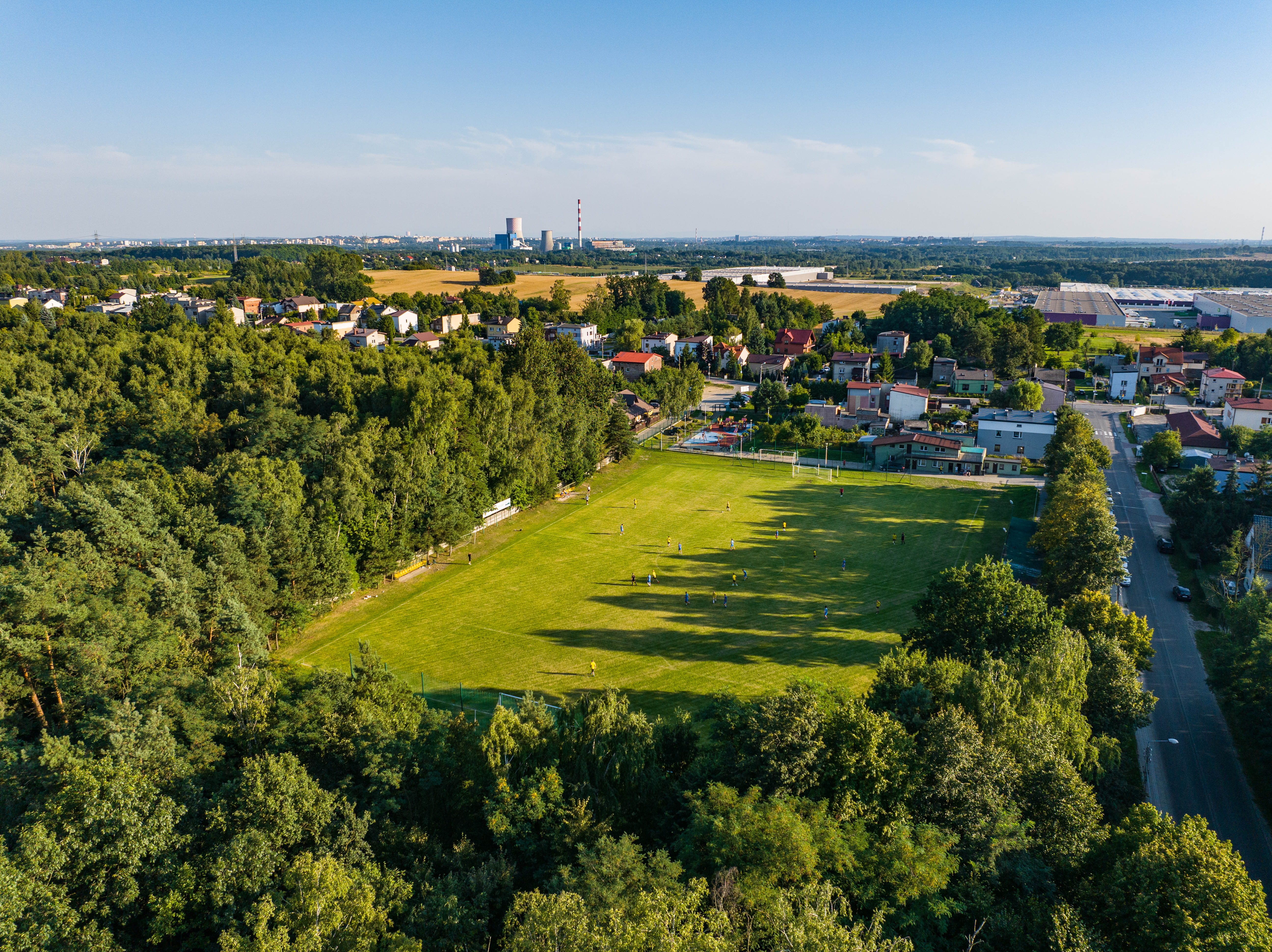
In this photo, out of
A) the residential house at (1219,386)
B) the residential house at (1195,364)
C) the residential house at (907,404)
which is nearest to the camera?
the residential house at (907,404)

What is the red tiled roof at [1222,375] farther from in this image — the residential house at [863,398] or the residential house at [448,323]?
the residential house at [448,323]

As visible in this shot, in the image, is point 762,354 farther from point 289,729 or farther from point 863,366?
point 289,729

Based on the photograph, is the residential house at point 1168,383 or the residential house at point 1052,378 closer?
the residential house at point 1052,378

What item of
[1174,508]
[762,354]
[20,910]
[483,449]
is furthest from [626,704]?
[762,354]

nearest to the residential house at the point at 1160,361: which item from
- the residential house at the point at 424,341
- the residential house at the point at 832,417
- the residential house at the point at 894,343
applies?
the residential house at the point at 894,343

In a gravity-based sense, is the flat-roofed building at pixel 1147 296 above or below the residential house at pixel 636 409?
above

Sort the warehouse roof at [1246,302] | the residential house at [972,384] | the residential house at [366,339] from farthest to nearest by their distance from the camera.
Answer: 1. the warehouse roof at [1246,302]
2. the residential house at [366,339]
3. the residential house at [972,384]

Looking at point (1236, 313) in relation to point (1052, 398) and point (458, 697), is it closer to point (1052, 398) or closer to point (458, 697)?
point (1052, 398)
